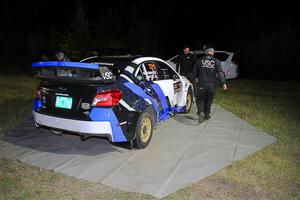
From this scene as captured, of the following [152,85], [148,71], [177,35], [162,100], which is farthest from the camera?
[177,35]

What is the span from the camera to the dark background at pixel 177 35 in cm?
2147

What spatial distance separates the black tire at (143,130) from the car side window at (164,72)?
141cm

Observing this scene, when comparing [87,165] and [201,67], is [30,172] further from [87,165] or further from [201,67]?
[201,67]

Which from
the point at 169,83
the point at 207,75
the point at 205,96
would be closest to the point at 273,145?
the point at 205,96

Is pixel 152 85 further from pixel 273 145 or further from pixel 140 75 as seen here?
pixel 273 145

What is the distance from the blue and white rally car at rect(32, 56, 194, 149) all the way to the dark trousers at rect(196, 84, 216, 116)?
5.56 ft

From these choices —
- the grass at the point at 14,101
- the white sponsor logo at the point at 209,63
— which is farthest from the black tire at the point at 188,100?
the grass at the point at 14,101

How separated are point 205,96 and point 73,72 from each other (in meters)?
3.54

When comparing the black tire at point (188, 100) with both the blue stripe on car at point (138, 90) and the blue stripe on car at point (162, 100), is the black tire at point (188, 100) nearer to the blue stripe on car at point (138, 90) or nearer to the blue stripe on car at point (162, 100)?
the blue stripe on car at point (162, 100)

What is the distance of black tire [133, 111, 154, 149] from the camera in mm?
6348

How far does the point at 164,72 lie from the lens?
8102mm

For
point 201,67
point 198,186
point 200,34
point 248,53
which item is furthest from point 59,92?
point 200,34

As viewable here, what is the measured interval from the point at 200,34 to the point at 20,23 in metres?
20.9

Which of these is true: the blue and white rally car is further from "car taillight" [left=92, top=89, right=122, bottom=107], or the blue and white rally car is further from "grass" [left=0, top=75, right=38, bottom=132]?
"grass" [left=0, top=75, right=38, bottom=132]
